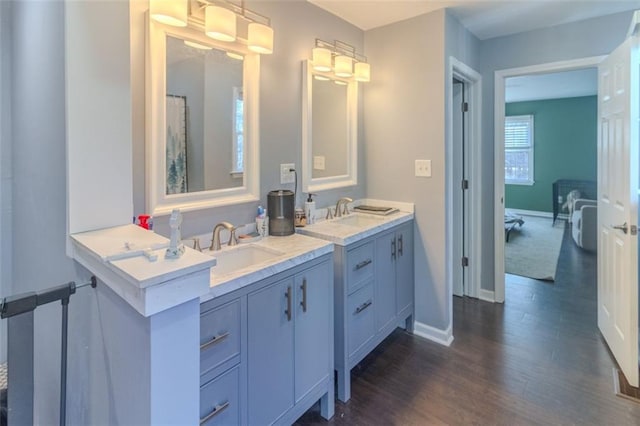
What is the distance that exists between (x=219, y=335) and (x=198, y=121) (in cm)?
109

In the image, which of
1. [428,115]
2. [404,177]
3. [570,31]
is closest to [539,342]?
[404,177]

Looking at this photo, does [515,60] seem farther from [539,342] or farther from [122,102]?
[122,102]

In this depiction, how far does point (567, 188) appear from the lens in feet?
25.2

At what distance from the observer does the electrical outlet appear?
2.37 m

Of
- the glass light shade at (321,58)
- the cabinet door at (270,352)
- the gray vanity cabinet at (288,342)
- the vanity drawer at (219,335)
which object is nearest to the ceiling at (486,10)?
the glass light shade at (321,58)

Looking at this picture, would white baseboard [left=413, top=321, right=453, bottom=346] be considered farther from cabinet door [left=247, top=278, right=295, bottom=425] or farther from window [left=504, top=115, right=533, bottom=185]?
window [left=504, top=115, right=533, bottom=185]

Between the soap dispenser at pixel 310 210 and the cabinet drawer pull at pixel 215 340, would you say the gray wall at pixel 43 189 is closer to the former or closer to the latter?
the cabinet drawer pull at pixel 215 340

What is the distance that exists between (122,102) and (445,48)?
7.21 ft

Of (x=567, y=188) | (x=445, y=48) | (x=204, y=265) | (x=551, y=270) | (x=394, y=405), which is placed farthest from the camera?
(x=567, y=188)

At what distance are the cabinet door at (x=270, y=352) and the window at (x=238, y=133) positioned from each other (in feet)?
2.53

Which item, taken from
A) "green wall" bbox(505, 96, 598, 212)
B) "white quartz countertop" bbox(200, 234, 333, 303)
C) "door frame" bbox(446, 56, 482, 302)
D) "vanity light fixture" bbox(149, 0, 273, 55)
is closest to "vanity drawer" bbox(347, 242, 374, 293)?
"white quartz countertop" bbox(200, 234, 333, 303)

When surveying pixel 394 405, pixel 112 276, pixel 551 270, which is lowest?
pixel 394 405

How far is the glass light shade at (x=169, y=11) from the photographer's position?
161cm

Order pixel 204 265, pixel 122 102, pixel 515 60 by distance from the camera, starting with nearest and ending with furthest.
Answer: pixel 204 265 → pixel 122 102 → pixel 515 60
